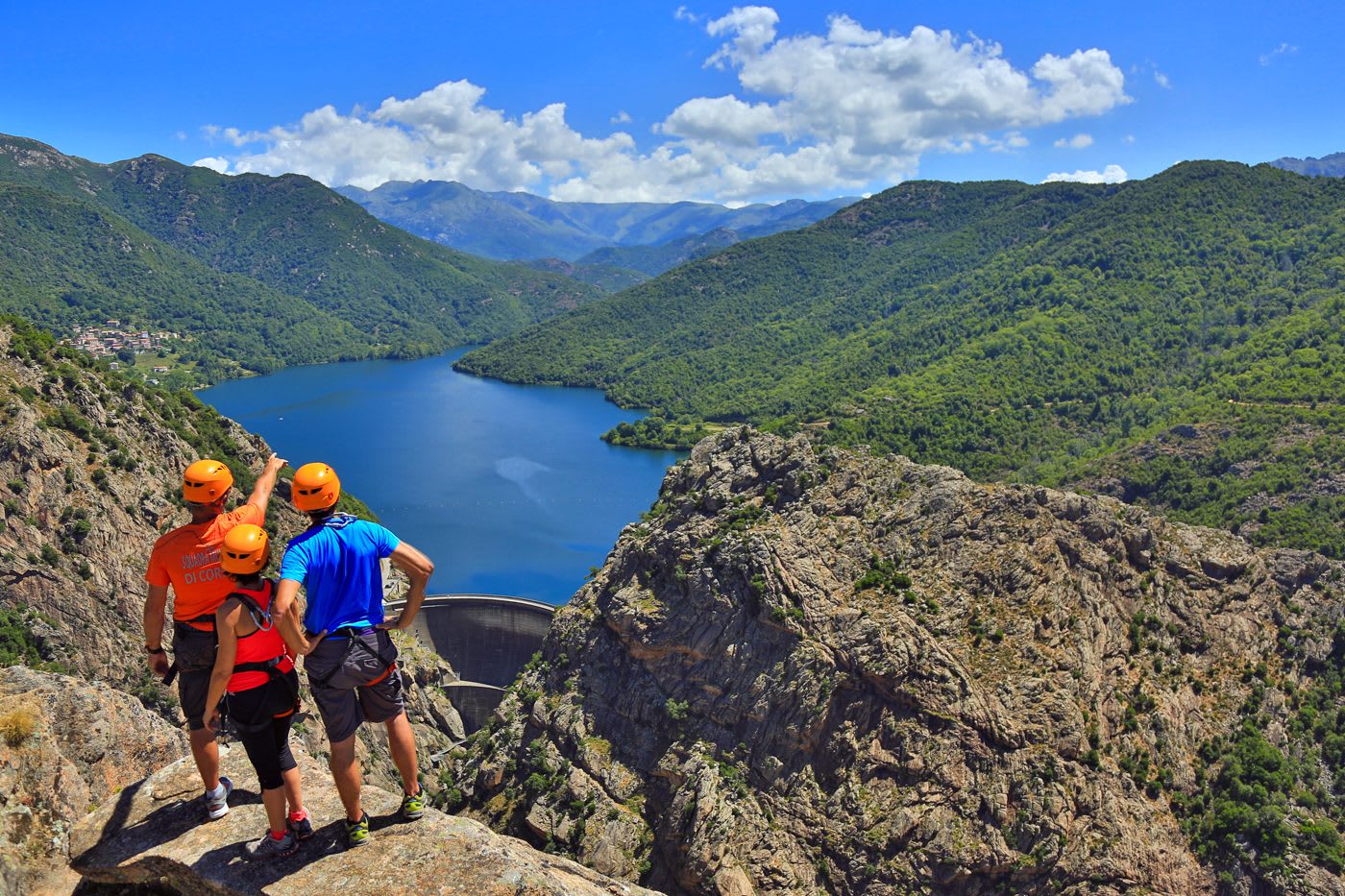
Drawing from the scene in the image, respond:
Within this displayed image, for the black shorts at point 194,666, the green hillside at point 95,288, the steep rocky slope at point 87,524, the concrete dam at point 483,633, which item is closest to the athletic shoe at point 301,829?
the black shorts at point 194,666

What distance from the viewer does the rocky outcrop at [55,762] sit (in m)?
8.70

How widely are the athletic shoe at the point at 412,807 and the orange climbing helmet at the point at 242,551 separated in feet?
8.89

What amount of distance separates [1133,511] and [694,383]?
119959 millimetres

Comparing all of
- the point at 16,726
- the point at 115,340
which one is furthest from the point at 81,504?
the point at 115,340

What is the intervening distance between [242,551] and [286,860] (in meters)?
2.87

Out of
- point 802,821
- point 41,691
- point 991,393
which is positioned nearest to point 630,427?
point 991,393

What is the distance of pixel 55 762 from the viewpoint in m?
9.91

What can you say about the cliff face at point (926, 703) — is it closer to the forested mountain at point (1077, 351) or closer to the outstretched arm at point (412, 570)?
the outstretched arm at point (412, 570)

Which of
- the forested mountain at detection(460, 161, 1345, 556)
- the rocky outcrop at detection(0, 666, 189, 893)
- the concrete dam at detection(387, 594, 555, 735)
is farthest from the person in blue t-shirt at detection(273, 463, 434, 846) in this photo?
the forested mountain at detection(460, 161, 1345, 556)

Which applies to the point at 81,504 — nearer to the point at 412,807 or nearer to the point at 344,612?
the point at 412,807

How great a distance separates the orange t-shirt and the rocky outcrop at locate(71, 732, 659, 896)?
6.99 feet

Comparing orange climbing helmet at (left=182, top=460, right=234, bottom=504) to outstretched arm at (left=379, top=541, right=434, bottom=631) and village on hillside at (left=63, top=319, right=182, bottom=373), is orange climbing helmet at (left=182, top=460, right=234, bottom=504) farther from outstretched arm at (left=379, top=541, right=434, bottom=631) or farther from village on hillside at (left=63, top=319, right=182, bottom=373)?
village on hillside at (left=63, top=319, right=182, bottom=373)

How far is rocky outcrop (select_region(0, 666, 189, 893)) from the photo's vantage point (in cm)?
870

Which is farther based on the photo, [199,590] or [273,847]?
[199,590]
